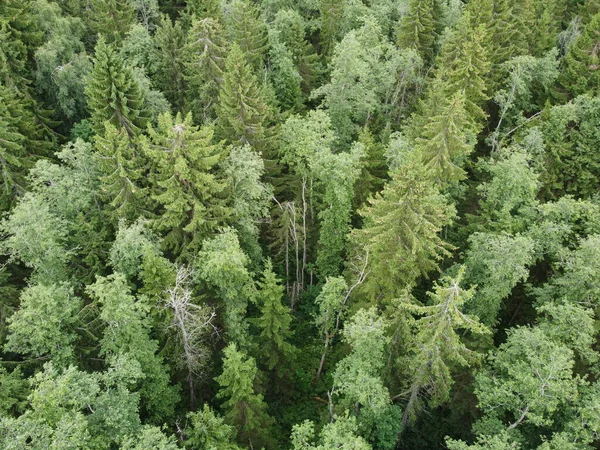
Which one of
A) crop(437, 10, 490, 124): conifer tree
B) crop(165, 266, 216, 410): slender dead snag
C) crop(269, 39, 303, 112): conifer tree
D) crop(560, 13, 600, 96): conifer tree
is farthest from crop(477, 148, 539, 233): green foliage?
crop(269, 39, 303, 112): conifer tree

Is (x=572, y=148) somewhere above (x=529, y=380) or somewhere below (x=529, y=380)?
above

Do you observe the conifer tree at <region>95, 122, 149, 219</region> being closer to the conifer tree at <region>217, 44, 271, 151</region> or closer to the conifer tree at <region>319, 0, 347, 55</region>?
the conifer tree at <region>217, 44, 271, 151</region>

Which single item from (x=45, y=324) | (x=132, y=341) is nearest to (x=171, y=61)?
(x=45, y=324)

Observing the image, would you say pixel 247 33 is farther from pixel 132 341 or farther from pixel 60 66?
pixel 132 341

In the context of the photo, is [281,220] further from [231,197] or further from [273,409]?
[273,409]

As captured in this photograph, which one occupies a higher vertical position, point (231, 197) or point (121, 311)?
point (231, 197)

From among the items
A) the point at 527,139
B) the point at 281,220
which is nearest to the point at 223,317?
the point at 281,220
